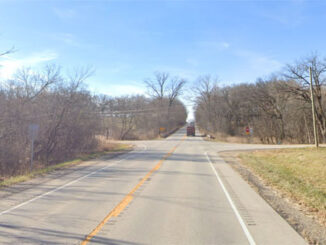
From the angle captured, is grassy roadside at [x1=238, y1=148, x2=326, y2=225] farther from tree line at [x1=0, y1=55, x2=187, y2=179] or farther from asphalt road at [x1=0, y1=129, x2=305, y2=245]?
tree line at [x1=0, y1=55, x2=187, y2=179]

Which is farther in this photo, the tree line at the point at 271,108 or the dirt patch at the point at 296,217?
the tree line at the point at 271,108

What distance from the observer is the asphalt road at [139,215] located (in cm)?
507

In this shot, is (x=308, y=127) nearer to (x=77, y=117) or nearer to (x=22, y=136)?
(x=77, y=117)

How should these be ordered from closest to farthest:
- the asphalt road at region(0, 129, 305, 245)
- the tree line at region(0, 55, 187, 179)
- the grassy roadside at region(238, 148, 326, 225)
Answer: the asphalt road at region(0, 129, 305, 245) < the grassy roadside at region(238, 148, 326, 225) < the tree line at region(0, 55, 187, 179)

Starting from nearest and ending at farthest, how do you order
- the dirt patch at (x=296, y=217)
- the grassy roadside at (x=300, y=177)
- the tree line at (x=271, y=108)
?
1. the dirt patch at (x=296, y=217)
2. the grassy roadside at (x=300, y=177)
3. the tree line at (x=271, y=108)

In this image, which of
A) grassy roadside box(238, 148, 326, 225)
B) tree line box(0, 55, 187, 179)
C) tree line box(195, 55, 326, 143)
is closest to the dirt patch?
grassy roadside box(238, 148, 326, 225)

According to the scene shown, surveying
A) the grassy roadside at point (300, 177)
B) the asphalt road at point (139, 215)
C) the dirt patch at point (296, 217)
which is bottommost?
the grassy roadside at point (300, 177)

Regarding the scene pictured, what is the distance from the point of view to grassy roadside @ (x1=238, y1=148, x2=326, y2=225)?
26.9 ft

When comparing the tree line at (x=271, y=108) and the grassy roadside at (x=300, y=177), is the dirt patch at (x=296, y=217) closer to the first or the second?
the grassy roadside at (x=300, y=177)

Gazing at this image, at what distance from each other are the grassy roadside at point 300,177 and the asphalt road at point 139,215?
4.53 feet

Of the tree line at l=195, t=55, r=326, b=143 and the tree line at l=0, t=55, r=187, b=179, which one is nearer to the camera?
the tree line at l=0, t=55, r=187, b=179

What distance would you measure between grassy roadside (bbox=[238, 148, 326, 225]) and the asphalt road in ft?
4.53

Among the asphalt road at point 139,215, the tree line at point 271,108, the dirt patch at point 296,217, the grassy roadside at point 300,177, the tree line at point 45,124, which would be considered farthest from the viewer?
the tree line at point 271,108

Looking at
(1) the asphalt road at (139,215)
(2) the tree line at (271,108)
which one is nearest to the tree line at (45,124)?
(1) the asphalt road at (139,215)
